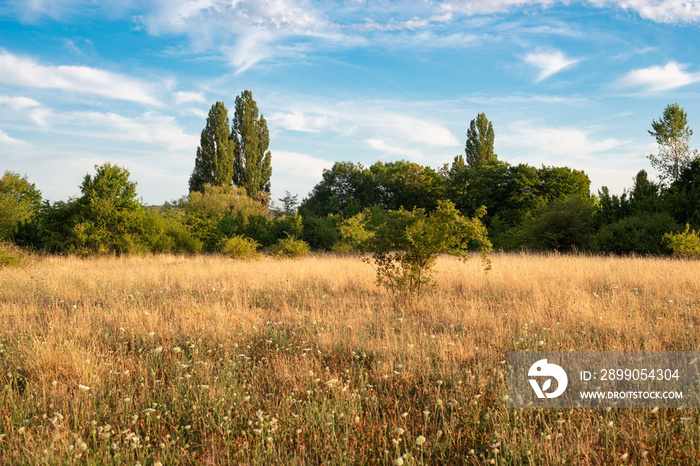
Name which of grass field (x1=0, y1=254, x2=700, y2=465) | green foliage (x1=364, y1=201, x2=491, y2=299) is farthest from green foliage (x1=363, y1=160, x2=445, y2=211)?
grass field (x1=0, y1=254, x2=700, y2=465)

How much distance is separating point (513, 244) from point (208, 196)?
24.6 m

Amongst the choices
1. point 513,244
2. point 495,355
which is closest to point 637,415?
point 495,355

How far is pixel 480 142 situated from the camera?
4297cm

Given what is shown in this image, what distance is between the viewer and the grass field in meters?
2.99

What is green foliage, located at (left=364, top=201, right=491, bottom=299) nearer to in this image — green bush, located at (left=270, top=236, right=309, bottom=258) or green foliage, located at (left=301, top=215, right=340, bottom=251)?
green bush, located at (left=270, top=236, right=309, bottom=258)

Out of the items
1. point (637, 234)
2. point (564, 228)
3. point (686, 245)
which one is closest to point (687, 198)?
point (637, 234)

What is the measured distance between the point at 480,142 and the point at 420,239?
37.9 m

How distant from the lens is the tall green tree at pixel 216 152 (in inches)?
1559

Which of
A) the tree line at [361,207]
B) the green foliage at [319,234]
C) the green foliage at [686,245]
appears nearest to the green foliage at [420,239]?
the tree line at [361,207]

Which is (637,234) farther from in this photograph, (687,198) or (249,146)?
(249,146)

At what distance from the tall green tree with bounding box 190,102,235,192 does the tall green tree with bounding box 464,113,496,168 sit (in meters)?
24.0

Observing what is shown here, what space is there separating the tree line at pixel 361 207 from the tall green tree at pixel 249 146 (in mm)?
108

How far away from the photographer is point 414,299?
796 centimetres

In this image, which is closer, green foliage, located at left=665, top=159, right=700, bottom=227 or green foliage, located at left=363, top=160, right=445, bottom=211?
green foliage, located at left=665, top=159, right=700, bottom=227
